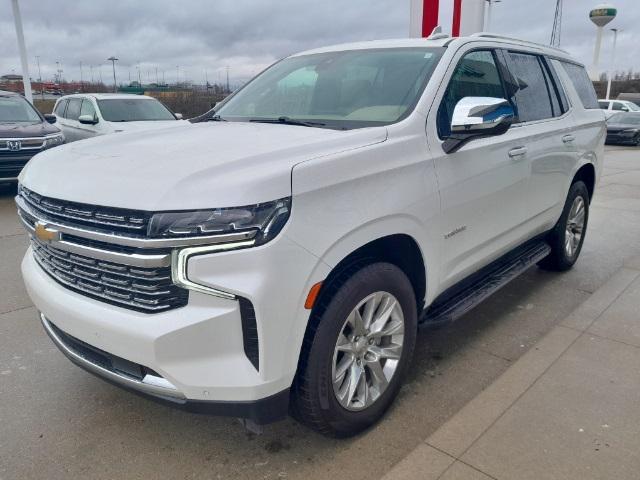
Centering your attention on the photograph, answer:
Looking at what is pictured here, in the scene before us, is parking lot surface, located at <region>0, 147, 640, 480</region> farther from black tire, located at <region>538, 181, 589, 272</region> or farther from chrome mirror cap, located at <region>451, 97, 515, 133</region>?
chrome mirror cap, located at <region>451, 97, 515, 133</region>

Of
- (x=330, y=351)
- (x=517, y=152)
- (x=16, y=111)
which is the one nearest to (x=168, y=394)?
(x=330, y=351)

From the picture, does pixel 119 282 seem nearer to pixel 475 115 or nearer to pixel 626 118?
pixel 475 115

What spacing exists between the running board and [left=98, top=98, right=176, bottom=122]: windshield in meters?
9.19

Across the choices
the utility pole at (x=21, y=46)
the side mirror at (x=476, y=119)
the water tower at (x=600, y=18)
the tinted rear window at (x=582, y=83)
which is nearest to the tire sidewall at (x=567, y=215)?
the tinted rear window at (x=582, y=83)

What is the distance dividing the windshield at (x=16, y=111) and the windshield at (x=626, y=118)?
72.7ft

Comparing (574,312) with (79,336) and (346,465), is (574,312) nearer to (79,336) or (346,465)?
(346,465)

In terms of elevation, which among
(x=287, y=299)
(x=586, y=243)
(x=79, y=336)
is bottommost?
(x=586, y=243)

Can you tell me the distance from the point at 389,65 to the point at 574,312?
2369mm

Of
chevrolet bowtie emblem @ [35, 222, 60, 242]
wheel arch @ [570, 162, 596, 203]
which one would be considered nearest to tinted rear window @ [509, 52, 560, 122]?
wheel arch @ [570, 162, 596, 203]

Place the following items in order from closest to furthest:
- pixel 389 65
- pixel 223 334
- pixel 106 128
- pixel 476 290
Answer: pixel 223 334 < pixel 389 65 < pixel 476 290 < pixel 106 128

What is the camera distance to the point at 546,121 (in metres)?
4.31

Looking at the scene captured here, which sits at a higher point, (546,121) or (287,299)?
(546,121)

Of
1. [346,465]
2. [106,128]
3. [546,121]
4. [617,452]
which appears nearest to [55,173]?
[346,465]

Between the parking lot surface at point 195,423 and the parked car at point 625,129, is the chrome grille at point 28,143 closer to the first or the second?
the parking lot surface at point 195,423
